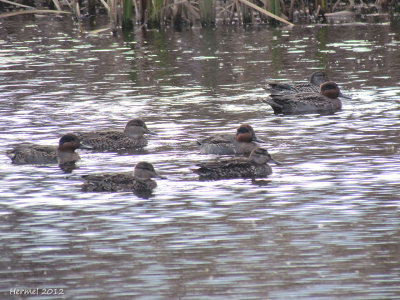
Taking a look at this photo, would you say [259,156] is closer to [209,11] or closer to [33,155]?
[33,155]

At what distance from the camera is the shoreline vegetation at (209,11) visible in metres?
30.6

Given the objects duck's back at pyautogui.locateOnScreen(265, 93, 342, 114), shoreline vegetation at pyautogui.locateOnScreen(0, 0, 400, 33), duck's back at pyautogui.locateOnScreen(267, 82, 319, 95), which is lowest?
duck's back at pyautogui.locateOnScreen(265, 93, 342, 114)

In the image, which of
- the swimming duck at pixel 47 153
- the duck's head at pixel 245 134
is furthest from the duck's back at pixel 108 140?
the duck's head at pixel 245 134

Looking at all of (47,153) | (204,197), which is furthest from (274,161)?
(47,153)

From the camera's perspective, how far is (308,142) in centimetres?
1514

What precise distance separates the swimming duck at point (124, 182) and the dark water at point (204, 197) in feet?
0.50

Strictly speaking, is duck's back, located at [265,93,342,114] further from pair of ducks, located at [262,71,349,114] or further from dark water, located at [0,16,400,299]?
dark water, located at [0,16,400,299]

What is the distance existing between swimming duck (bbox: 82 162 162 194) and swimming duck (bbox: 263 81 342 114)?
6361 mm

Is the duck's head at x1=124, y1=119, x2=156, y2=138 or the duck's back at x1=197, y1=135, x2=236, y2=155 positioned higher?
the duck's head at x1=124, y1=119, x2=156, y2=138

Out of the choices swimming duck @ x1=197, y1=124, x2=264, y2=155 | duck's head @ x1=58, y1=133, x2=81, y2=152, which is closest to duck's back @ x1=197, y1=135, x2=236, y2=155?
swimming duck @ x1=197, y1=124, x2=264, y2=155

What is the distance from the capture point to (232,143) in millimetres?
14891

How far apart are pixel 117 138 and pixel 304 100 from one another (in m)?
4.68

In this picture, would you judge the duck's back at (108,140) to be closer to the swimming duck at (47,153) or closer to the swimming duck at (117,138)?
the swimming duck at (117,138)

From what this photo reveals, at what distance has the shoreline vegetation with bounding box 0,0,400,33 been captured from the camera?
30.6m
